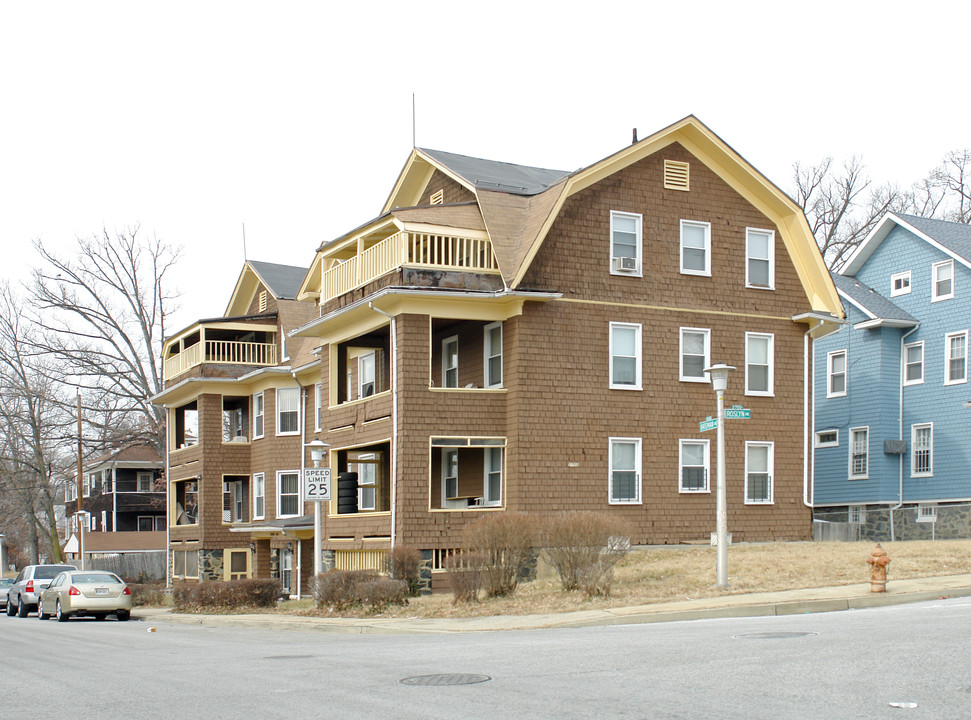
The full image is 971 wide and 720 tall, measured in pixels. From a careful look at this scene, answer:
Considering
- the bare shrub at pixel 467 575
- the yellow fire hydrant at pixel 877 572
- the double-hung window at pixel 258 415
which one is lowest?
the bare shrub at pixel 467 575

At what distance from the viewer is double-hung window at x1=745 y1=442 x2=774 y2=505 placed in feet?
98.1

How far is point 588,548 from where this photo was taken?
20.6 m

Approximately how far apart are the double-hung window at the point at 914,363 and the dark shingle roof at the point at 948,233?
10.6 ft

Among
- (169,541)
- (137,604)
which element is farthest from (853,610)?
(169,541)

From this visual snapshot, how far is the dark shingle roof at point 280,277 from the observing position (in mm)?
42375

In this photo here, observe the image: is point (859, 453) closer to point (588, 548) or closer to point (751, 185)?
point (751, 185)

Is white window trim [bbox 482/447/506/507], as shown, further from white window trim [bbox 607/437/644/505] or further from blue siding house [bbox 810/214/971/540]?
blue siding house [bbox 810/214/971/540]

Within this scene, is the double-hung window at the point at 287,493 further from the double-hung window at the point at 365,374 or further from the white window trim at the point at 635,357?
the white window trim at the point at 635,357

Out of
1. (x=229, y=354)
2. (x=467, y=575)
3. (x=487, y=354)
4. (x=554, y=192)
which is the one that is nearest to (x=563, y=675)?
(x=467, y=575)

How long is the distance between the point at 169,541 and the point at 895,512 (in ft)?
86.9

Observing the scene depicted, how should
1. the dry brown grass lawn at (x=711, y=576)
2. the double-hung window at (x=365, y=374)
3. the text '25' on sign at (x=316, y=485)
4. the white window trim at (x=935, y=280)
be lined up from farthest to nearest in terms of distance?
the white window trim at (x=935, y=280) < the double-hung window at (x=365, y=374) < the text '25' on sign at (x=316, y=485) < the dry brown grass lawn at (x=711, y=576)

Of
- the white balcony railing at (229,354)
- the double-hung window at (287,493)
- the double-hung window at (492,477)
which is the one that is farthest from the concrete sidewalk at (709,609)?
the white balcony railing at (229,354)

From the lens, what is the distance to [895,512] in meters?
38.1

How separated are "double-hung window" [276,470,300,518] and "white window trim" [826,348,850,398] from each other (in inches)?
743
